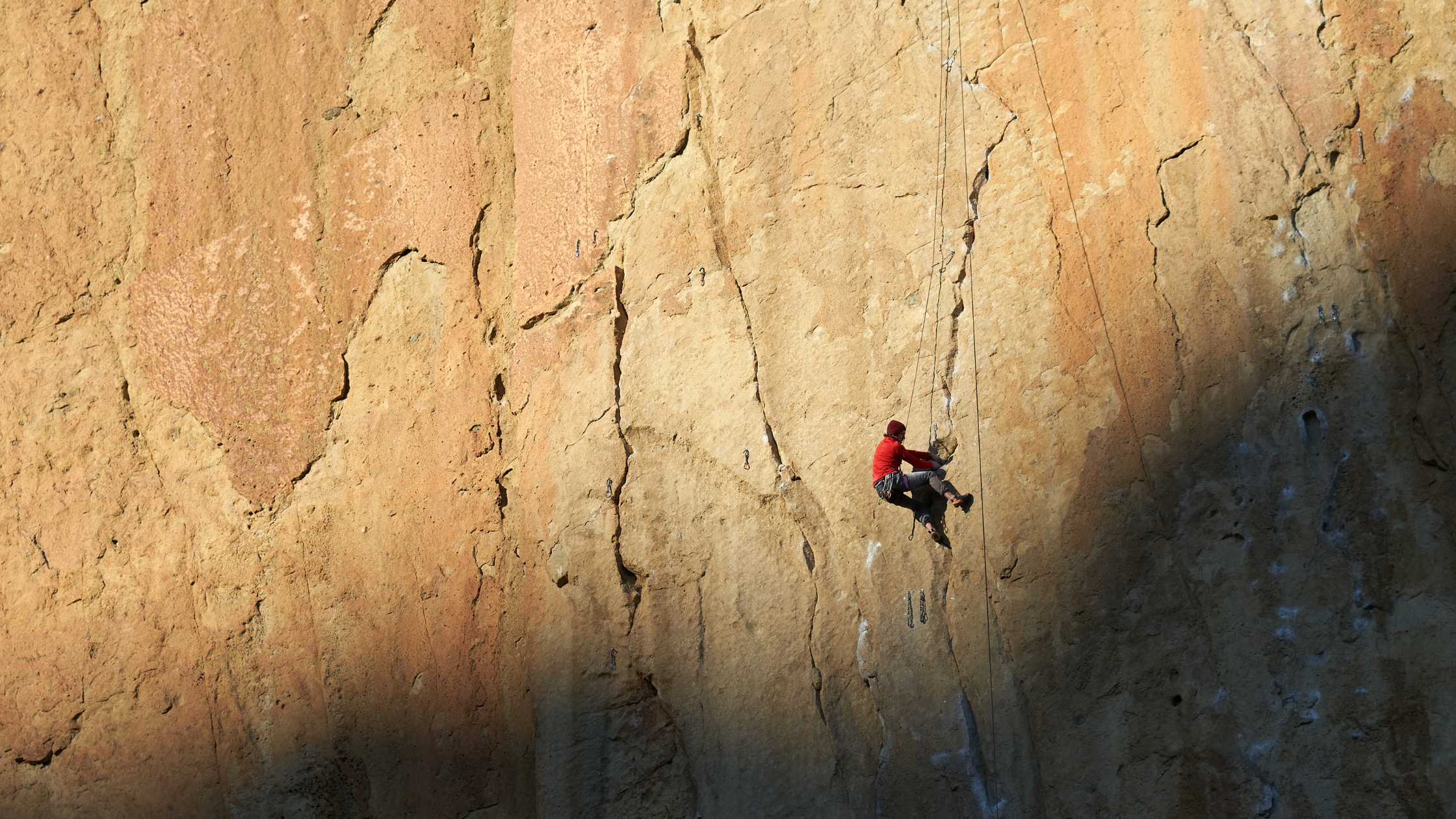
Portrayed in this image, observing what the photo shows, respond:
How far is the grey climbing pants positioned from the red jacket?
3cm

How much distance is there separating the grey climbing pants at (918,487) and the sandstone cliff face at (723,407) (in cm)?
10

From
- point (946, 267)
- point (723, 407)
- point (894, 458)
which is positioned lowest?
point (894, 458)

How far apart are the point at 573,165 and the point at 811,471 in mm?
1711

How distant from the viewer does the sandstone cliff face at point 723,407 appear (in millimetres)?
3549

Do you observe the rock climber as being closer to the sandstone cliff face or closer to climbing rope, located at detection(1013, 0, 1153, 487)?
the sandstone cliff face

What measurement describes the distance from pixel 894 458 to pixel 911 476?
0.09 meters

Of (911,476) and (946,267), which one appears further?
(946,267)

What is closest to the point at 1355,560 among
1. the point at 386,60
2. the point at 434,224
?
the point at 434,224

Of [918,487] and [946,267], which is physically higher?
[946,267]

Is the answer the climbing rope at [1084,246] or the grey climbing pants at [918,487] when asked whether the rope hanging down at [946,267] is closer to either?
the grey climbing pants at [918,487]

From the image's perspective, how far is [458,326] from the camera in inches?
198

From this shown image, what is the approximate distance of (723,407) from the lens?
455 centimetres

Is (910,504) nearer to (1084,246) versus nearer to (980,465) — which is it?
(980,465)

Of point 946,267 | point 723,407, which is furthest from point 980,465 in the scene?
point 723,407
